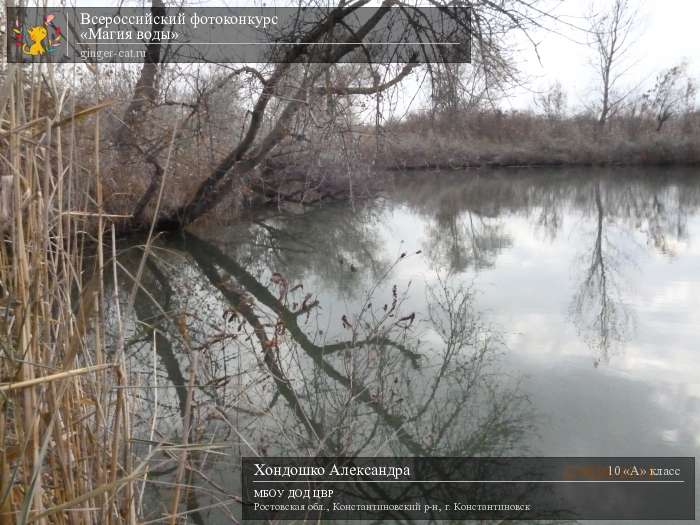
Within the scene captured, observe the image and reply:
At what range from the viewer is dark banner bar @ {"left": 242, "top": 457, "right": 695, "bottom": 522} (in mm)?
1782

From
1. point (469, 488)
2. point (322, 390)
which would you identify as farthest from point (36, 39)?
point (322, 390)

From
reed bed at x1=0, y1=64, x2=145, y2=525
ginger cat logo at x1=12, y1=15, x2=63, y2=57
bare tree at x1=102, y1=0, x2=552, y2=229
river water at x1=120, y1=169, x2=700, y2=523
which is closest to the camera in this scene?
reed bed at x1=0, y1=64, x2=145, y2=525

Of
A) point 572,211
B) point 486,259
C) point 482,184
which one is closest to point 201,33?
A: point 486,259

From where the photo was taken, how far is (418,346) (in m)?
3.20

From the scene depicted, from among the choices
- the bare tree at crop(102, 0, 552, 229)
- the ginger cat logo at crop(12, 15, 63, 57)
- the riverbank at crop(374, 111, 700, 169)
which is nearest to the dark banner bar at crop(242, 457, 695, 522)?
the ginger cat logo at crop(12, 15, 63, 57)

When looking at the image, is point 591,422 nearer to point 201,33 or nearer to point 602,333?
point 602,333

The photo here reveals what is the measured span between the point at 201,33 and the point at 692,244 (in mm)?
5609

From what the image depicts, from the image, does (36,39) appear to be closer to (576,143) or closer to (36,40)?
(36,40)

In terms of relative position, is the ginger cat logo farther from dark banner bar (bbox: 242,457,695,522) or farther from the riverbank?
the riverbank

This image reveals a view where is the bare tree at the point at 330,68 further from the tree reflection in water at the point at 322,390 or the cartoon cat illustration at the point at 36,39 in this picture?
the cartoon cat illustration at the point at 36,39

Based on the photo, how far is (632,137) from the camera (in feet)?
64.5

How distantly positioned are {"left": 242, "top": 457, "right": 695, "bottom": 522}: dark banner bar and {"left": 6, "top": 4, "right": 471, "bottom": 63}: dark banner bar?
238 centimetres

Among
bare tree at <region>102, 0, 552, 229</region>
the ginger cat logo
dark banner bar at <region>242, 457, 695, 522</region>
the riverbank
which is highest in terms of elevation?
the riverbank

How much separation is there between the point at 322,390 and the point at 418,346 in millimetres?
800
